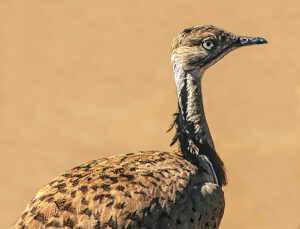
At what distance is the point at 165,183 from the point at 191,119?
0.84 m

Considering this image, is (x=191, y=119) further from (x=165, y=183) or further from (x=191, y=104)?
(x=165, y=183)

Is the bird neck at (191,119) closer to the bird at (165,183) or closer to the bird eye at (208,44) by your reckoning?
the bird at (165,183)

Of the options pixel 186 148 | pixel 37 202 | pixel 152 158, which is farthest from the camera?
pixel 186 148

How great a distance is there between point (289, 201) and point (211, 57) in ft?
12.2

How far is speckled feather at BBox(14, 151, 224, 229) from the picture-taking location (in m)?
3.42

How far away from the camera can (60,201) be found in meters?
3.49

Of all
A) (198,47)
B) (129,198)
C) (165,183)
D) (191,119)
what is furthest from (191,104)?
(129,198)

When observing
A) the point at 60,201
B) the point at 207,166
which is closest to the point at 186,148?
the point at 207,166

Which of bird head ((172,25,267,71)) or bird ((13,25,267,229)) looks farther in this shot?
bird head ((172,25,267,71))

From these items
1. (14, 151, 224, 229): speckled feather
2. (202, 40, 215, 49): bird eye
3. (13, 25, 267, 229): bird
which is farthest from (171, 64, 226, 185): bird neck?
(14, 151, 224, 229): speckled feather

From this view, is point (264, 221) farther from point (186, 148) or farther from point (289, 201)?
point (186, 148)

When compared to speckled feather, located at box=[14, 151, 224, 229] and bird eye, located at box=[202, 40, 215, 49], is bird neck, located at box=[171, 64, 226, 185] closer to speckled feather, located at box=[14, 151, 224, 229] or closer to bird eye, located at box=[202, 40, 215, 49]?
bird eye, located at box=[202, 40, 215, 49]

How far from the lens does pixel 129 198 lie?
3559mm

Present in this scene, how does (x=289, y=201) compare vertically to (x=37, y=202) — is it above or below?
below
